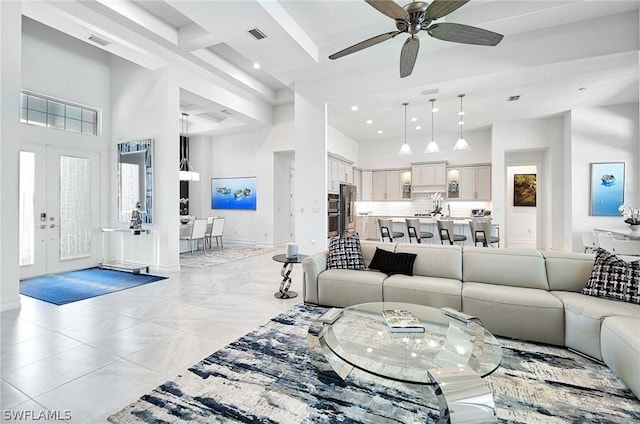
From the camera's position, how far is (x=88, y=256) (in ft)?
19.5

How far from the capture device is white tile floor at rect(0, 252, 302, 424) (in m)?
2.02

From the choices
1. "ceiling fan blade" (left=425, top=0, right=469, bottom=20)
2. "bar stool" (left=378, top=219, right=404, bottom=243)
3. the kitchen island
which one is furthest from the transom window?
the kitchen island

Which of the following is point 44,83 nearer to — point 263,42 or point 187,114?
point 187,114

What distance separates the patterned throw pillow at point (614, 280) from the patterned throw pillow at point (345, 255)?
2196 millimetres

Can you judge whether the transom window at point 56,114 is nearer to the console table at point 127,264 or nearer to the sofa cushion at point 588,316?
the console table at point 127,264

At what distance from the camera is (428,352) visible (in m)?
1.90

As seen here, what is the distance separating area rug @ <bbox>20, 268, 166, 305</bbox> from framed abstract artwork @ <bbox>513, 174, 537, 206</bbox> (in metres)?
9.83

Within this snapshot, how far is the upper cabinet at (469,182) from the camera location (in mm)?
8656

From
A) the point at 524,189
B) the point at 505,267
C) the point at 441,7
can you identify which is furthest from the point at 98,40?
the point at 524,189

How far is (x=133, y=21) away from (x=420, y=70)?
4178 millimetres

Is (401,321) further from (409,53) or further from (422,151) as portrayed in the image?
(422,151)

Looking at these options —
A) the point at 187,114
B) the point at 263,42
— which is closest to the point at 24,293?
the point at 263,42

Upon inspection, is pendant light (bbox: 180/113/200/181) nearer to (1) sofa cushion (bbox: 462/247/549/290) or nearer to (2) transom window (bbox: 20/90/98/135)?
(2) transom window (bbox: 20/90/98/135)

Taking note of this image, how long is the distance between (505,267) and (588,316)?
2.98 feet
